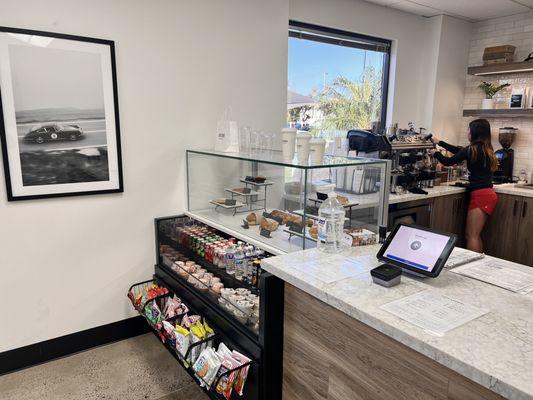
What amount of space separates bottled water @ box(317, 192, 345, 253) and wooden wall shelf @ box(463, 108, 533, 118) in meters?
3.41

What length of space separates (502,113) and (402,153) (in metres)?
1.57

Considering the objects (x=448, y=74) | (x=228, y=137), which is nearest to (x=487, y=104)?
(x=448, y=74)

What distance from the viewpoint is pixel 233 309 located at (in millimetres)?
2025

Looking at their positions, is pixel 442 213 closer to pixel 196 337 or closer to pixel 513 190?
pixel 513 190

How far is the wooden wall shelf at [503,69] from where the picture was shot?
397 centimetres

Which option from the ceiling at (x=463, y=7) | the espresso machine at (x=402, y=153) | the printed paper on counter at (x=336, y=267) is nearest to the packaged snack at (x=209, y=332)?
the printed paper on counter at (x=336, y=267)

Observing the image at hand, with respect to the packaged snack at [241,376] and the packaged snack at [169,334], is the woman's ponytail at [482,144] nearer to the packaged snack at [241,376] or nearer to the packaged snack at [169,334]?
the packaged snack at [241,376]

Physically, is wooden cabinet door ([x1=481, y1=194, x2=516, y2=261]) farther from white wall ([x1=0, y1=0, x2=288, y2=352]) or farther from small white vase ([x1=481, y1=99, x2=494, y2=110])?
white wall ([x1=0, y1=0, x2=288, y2=352])

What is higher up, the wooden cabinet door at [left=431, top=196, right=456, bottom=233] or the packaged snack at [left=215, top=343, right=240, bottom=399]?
the wooden cabinet door at [left=431, top=196, right=456, bottom=233]

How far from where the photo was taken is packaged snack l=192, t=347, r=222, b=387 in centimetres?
182

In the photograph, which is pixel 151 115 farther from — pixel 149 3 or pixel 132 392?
pixel 132 392

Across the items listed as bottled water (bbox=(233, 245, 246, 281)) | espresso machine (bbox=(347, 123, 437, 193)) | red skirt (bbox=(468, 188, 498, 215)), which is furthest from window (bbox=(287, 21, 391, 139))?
bottled water (bbox=(233, 245, 246, 281))

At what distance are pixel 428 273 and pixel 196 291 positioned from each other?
143cm

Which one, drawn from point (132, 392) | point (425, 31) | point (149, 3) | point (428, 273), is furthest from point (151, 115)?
point (425, 31)
